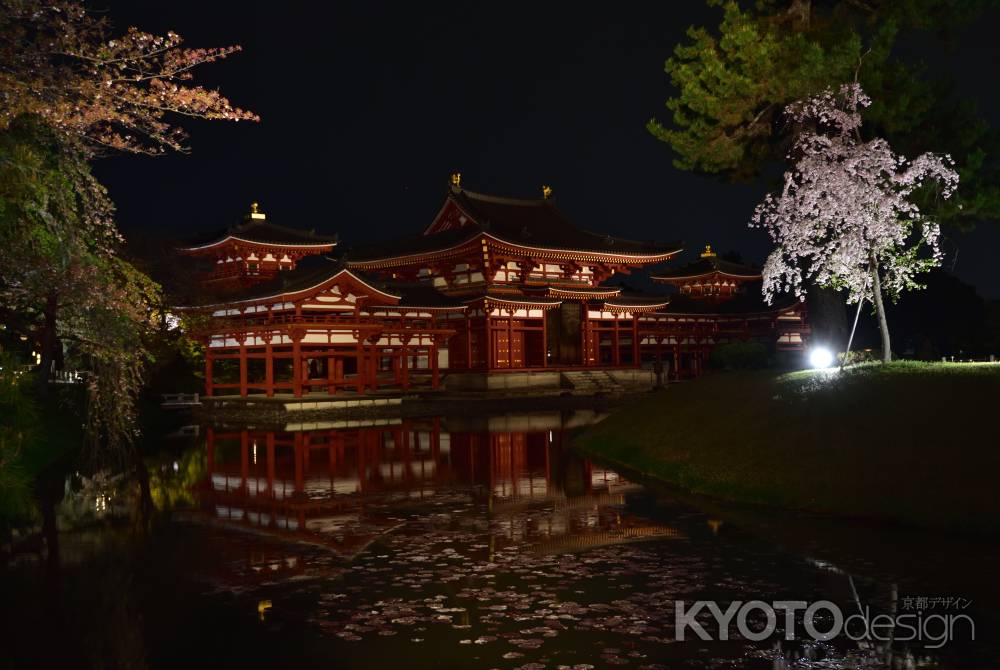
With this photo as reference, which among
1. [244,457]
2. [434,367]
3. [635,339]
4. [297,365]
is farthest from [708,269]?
[244,457]

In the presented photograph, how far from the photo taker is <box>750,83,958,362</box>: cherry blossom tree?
60.5ft

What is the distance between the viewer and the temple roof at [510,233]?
4750 centimetres

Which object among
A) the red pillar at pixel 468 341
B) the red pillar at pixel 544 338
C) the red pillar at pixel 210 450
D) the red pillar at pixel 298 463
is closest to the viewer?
the red pillar at pixel 298 463

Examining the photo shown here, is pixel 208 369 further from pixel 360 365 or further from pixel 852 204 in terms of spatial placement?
pixel 852 204

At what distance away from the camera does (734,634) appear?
22.7 feet

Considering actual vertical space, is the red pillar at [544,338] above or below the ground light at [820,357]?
above

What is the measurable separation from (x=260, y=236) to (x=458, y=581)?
4635 centimetres

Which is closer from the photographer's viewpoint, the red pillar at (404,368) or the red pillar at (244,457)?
the red pillar at (244,457)

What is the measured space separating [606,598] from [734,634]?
1.42 m

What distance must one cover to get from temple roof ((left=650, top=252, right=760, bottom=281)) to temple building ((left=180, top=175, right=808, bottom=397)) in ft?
A: 10.9

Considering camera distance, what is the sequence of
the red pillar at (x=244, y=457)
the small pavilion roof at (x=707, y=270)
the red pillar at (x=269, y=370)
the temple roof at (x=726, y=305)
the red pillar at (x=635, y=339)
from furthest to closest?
1. the small pavilion roof at (x=707, y=270)
2. the temple roof at (x=726, y=305)
3. the red pillar at (x=635, y=339)
4. the red pillar at (x=269, y=370)
5. the red pillar at (x=244, y=457)

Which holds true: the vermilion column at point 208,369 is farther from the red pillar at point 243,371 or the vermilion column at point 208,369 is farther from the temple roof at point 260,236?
the temple roof at point 260,236

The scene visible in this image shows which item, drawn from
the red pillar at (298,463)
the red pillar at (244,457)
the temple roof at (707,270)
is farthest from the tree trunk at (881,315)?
the temple roof at (707,270)

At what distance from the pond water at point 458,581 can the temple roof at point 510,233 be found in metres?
32.8
